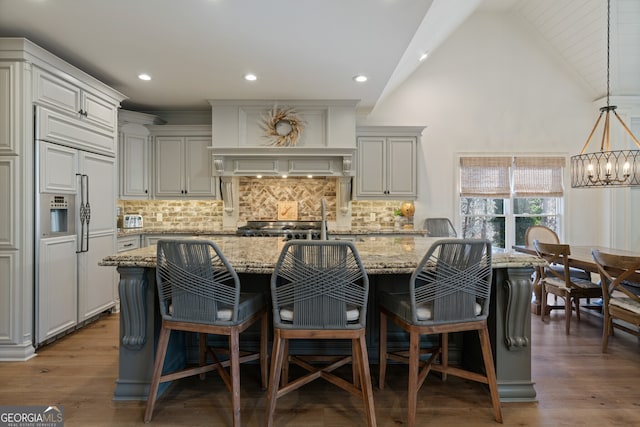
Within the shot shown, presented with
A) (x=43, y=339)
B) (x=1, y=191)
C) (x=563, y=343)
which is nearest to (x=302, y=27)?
(x=1, y=191)

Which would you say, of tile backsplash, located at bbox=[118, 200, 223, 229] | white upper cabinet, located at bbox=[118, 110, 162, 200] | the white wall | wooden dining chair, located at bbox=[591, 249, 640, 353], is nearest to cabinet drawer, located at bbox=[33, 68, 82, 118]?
white upper cabinet, located at bbox=[118, 110, 162, 200]

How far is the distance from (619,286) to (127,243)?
4.95 m

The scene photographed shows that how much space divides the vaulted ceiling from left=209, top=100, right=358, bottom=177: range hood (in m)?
0.20

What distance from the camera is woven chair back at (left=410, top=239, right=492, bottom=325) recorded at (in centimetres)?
180

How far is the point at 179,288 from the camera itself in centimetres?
183

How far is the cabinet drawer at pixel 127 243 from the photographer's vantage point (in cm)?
408

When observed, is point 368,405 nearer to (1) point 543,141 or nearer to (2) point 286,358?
(2) point 286,358

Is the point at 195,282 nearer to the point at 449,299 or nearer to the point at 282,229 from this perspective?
the point at 449,299

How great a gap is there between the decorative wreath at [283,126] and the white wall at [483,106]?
4.00 feet

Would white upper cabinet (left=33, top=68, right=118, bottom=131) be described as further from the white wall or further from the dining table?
the dining table

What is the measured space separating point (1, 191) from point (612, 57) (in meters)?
6.96

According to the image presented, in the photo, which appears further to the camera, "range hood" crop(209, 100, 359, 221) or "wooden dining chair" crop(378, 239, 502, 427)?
"range hood" crop(209, 100, 359, 221)

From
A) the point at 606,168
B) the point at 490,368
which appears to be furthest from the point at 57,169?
the point at 606,168

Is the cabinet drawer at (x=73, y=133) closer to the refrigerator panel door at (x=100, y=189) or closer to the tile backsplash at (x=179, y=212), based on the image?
the refrigerator panel door at (x=100, y=189)
